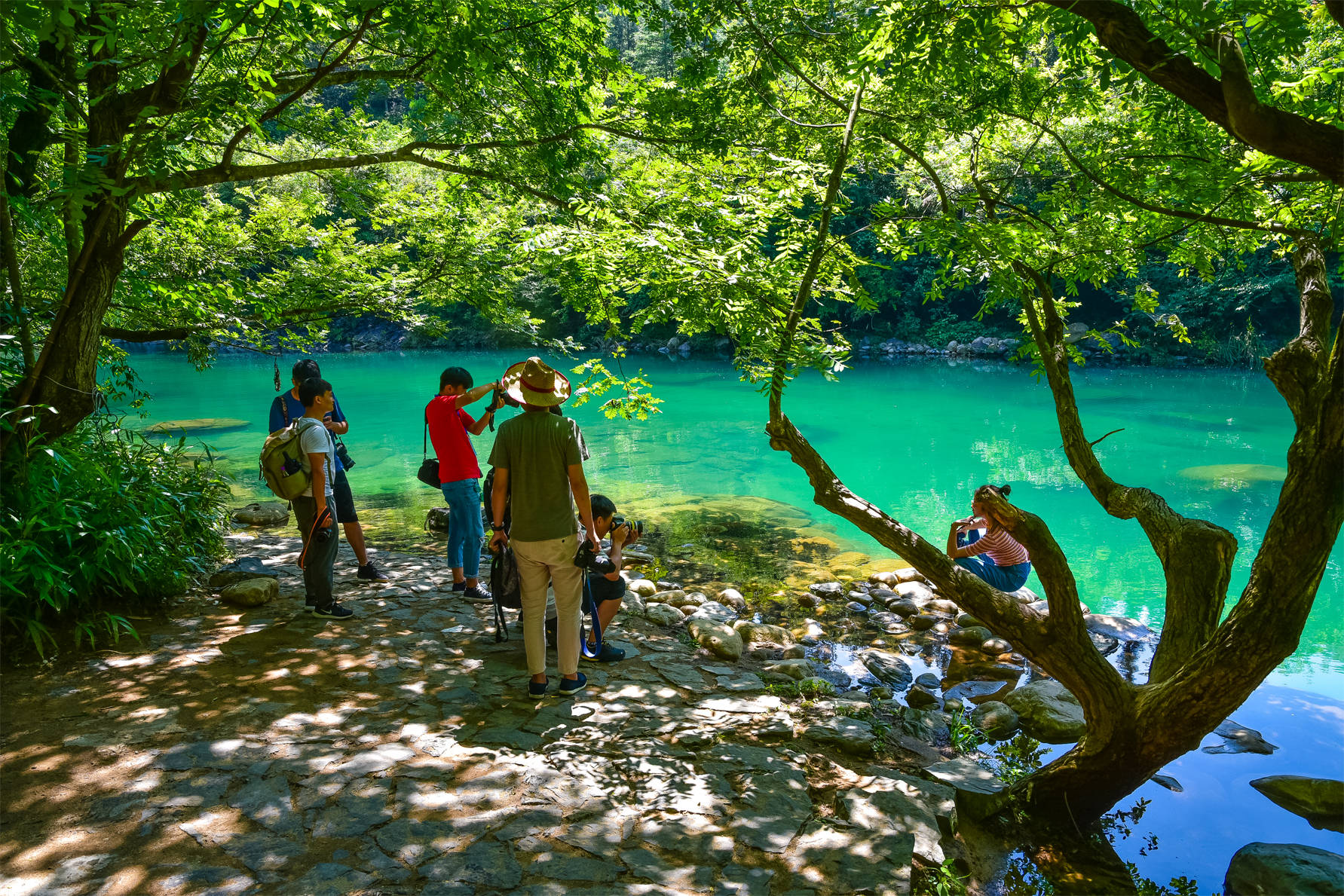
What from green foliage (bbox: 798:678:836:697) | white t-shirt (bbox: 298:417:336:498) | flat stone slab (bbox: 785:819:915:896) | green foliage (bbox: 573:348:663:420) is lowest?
green foliage (bbox: 798:678:836:697)

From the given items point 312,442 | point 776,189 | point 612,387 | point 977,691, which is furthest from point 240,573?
point 977,691

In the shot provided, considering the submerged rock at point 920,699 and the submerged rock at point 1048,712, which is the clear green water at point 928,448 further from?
the submerged rock at point 920,699

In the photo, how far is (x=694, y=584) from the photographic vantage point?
24.2ft

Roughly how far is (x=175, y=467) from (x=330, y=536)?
6.47 ft

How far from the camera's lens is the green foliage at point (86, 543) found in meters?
Answer: 3.52

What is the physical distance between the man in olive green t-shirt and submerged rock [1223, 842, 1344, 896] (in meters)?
3.20

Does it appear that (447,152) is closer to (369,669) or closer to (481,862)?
(369,669)

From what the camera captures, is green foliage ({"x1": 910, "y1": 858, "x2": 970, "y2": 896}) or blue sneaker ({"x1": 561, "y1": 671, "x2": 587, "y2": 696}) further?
blue sneaker ({"x1": 561, "y1": 671, "x2": 587, "y2": 696})

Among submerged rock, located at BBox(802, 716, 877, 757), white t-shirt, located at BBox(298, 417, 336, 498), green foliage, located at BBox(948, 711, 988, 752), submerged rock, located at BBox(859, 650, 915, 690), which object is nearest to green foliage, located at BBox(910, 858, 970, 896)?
submerged rock, located at BBox(802, 716, 877, 757)

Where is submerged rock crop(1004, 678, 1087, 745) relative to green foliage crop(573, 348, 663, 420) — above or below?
below

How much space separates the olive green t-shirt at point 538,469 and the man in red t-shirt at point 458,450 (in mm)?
1327

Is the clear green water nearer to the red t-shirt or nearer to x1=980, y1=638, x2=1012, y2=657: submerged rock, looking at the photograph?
x1=980, y1=638, x2=1012, y2=657: submerged rock

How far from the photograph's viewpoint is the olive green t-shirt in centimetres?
333

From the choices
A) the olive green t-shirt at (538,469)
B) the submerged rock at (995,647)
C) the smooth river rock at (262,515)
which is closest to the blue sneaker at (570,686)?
the olive green t-shirt at (538,469)
